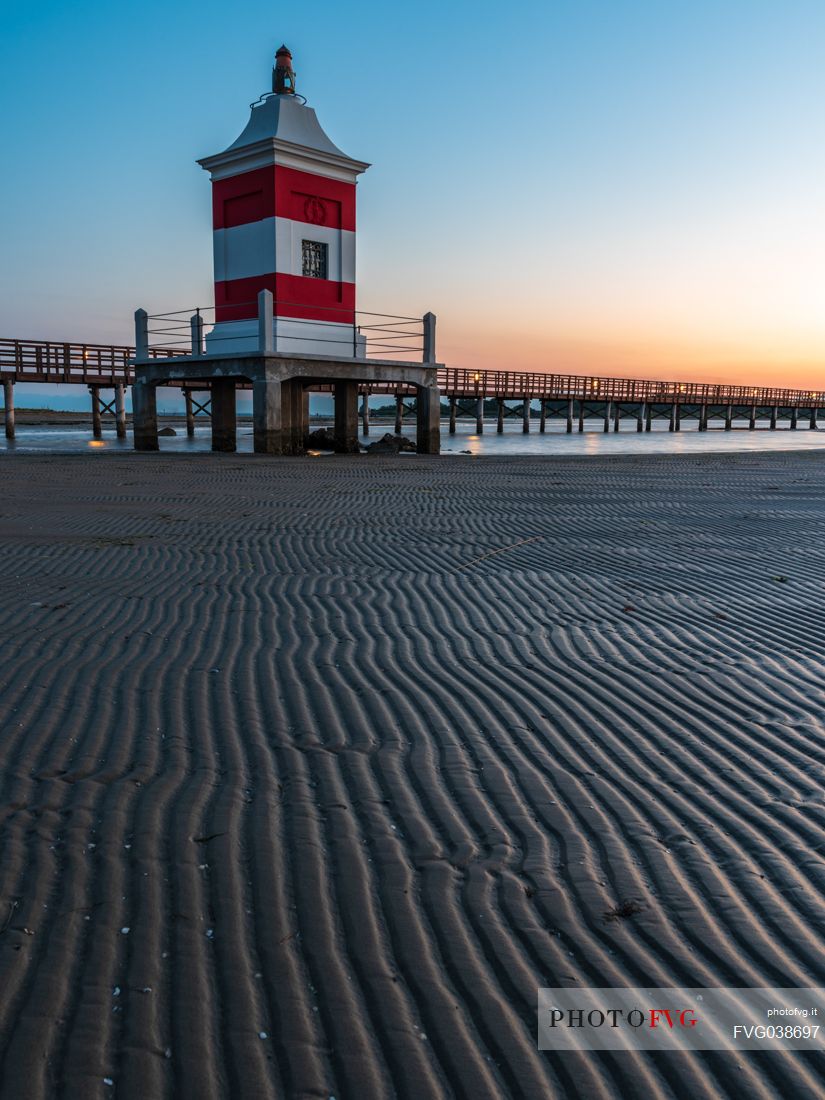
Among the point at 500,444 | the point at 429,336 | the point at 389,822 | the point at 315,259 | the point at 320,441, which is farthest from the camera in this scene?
the point at 500,444

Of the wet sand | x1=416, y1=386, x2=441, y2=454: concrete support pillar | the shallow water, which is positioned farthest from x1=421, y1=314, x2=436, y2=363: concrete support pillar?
the wet sand

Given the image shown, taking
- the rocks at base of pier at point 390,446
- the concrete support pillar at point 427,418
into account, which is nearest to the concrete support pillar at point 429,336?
the concrete support pillar at point 427,418

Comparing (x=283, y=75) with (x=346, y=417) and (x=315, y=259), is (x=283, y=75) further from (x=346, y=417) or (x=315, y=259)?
(x=346, y=417)

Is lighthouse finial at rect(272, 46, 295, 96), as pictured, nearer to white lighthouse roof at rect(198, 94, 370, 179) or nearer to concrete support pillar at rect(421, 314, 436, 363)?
white lighthouse roof at rect(198, 94, 370, 179)

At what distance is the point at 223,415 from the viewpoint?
25.5 m

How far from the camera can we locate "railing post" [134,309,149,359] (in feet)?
78.8

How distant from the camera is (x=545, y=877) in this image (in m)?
2.89

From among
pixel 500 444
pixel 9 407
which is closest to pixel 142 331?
pixel 9 407

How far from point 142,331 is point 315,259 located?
225 inches

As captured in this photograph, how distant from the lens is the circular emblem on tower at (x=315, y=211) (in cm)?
2154

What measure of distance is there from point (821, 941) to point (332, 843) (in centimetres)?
162

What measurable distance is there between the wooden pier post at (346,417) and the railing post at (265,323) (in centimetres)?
442

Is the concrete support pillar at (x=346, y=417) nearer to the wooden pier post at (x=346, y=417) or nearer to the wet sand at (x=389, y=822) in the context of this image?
the wooden pier post at (x=346, y=417)

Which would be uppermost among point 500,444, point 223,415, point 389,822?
point 223,415
